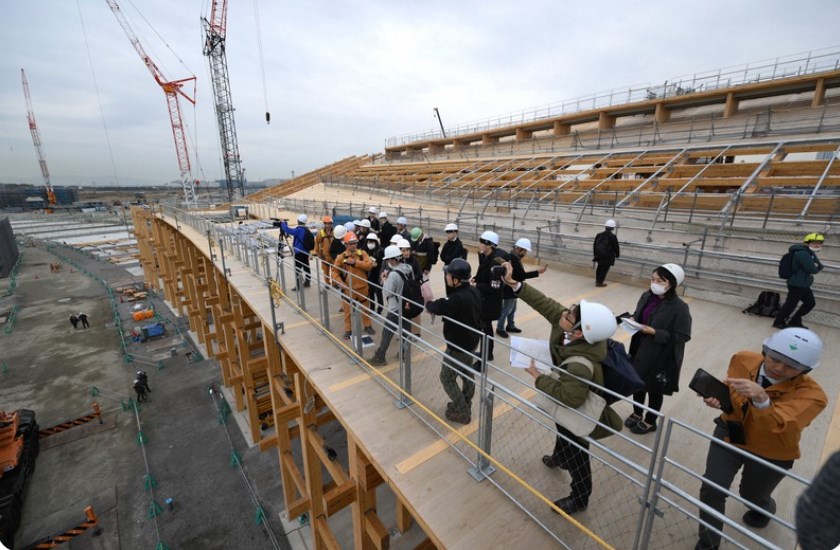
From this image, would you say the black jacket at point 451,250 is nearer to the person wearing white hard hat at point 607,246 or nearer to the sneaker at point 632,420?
the person wearing white hard hat at point 607,246

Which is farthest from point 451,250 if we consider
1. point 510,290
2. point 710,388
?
point 710,388

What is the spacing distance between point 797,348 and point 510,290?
12.0ft

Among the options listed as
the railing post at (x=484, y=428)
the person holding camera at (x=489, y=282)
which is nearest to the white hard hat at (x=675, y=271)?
the person holding camera at (x=489, y=282)

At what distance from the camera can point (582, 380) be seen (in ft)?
8.41

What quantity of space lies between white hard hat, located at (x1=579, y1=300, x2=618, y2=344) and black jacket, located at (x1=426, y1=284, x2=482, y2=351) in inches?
60.2

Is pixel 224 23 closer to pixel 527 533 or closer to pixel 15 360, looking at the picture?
pixel 15 360

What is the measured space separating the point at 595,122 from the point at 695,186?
19.0 metres

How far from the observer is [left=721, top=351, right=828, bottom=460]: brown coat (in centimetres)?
236

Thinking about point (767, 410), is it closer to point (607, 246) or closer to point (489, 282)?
point (489, 282)

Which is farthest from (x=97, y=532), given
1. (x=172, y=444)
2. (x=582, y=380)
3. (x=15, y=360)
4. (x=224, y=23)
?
(x=224, y=23)

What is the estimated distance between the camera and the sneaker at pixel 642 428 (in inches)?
160

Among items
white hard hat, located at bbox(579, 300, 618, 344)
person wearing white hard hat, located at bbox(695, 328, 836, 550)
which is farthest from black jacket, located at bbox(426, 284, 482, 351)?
person wearing white hard hat, located at bbox(695, 328, 836, 550)

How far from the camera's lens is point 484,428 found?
11.4 ft

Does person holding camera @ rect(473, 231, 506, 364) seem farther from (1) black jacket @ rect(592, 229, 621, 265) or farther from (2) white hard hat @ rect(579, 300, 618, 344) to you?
(1) black jacket @ rect(592, 229, 621, 265)
